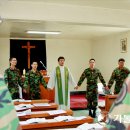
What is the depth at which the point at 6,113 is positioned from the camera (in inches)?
16.9

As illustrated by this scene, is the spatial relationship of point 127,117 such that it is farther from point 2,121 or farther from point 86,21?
point 86,21

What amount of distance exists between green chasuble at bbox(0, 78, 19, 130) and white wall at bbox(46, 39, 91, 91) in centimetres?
982

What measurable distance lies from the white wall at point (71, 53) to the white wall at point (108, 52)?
1.35 ft

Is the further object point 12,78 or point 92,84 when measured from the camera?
point 92,84

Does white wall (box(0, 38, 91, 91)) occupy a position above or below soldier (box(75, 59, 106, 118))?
above

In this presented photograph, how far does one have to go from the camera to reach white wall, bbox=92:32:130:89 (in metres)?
8.54

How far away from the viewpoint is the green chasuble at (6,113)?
42 cm

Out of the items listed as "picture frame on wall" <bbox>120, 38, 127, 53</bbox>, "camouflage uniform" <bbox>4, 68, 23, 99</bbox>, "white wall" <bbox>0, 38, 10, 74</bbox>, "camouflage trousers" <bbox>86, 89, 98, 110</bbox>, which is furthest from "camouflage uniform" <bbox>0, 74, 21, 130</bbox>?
"white wall" <bbox>0, 38, 10, 74</bbox>

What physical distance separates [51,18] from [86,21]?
0.74m

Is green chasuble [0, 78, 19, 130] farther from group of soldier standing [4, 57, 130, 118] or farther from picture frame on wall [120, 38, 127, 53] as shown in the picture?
picture frame on wall [120, 38, 127, 53]

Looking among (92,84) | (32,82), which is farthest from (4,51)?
(92,84)

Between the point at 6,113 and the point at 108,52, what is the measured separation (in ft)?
30.4

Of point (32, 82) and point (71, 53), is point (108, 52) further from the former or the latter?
point (32, 82)

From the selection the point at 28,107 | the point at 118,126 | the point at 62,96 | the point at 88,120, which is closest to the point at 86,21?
the point at 62,96
